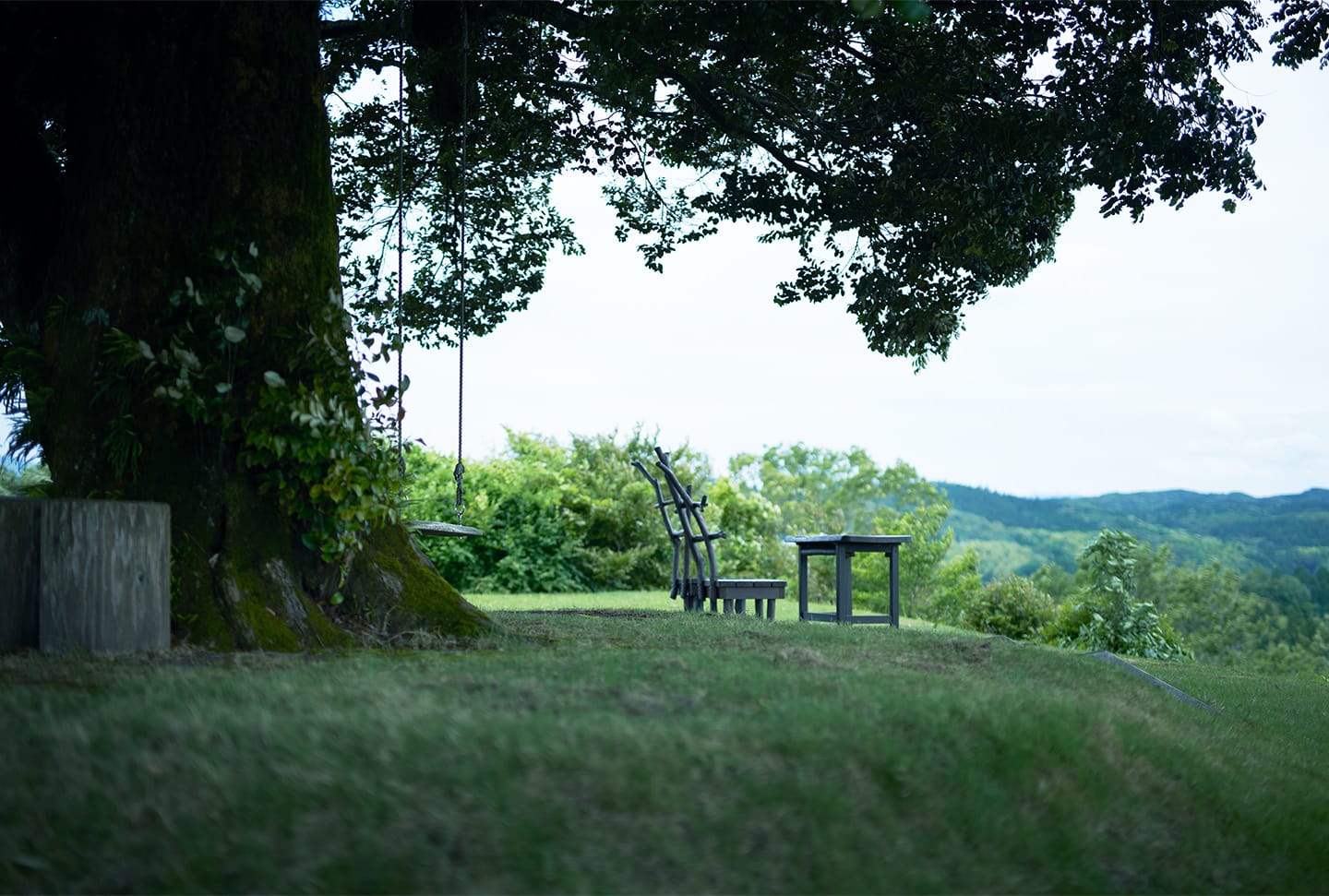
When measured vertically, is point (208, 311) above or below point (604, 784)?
above

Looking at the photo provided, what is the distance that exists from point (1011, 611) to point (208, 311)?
445 inches

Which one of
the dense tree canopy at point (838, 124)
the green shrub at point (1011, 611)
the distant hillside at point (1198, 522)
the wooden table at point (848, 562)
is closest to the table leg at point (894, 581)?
the wooden table at point (848, 562)

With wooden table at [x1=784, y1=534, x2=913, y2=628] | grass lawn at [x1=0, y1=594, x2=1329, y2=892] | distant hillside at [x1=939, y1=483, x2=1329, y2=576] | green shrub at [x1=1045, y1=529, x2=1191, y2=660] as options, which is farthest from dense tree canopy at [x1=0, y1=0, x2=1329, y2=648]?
distant hillside at [x1=939, y1=483, x2=1329, y2=576]

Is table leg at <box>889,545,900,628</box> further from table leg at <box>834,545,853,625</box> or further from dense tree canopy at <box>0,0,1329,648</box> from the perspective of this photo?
dense tree canopy at <box>0,0,1329,648</box>

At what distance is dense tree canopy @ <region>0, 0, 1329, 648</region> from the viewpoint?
4.84 meters

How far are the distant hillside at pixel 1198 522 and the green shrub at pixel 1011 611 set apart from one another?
23057 mm

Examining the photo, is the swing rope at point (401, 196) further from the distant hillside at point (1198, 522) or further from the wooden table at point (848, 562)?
the distant hillside at point (1198, 522)

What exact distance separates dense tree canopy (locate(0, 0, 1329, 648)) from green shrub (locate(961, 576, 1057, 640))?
5.22 metres

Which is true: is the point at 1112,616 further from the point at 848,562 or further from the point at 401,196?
the point at 401,196

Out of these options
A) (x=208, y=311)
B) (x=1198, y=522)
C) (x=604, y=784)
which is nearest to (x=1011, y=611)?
(x=208, y=311)

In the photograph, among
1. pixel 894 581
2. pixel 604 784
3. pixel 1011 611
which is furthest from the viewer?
pixel 1011 611

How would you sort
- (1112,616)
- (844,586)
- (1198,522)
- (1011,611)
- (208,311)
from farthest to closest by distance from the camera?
1. (1198,522)
2. (1011,611)
3. (1112,616)
4. (844,586)
5. (208,311)

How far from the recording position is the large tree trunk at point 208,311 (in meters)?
4.75

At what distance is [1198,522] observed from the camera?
41.6 meters
